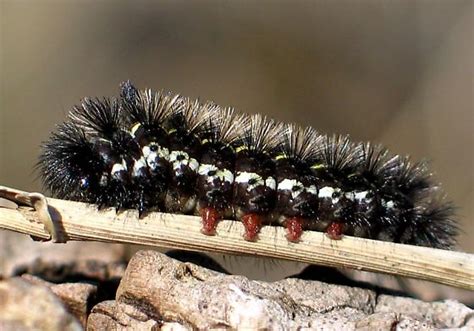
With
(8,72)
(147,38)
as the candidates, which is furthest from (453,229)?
(8,72)

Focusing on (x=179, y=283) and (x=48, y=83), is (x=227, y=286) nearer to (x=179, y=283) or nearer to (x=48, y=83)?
(x=179, y=283)

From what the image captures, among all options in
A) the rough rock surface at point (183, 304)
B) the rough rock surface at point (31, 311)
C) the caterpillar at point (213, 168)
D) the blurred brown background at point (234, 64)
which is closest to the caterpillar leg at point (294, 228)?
the caterpillar at point (213, 168)

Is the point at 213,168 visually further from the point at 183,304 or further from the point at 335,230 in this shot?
the point at 183,304

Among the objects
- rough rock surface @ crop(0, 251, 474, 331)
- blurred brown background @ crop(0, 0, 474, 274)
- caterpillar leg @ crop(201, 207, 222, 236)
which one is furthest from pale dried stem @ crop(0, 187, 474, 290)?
blurred brown background @ crop(0, 0, 474, 274)

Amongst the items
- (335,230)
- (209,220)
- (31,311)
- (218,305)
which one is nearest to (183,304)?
(218,305)

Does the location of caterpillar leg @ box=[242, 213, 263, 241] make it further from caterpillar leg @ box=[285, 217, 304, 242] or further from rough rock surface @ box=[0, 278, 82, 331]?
rough rock surface @ box=[0, 278, 82, 331]

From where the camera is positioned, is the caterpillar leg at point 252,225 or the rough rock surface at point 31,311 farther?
the caterpillar leg at point 252,225

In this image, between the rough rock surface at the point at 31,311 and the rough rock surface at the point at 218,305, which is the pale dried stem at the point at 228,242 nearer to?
the rough rock surface at the point at 218,305
